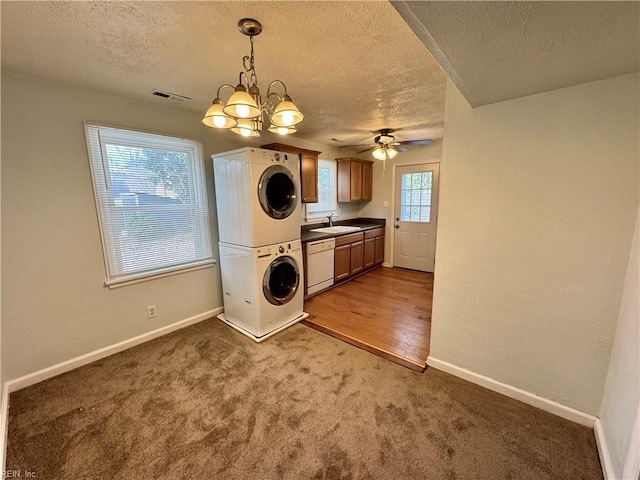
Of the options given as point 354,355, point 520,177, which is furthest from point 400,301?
point 520,177

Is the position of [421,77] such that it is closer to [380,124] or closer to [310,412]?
[380,124]

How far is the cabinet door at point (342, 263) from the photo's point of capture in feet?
13.2

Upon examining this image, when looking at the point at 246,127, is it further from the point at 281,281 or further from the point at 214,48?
the point at 281,281

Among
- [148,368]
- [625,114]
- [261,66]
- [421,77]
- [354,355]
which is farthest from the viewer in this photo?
[354,355]

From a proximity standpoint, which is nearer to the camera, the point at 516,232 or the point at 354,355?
the point at 516,232

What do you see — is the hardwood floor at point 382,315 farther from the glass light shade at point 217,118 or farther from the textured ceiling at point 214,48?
the textured ceiling at point 214,48

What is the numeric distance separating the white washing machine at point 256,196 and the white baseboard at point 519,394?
1873 mm

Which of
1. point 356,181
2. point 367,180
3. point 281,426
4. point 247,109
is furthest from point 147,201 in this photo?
point 367,180

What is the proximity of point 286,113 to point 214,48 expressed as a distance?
0.63 meters

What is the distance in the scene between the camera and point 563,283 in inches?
61.7

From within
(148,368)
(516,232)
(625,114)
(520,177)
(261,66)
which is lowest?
(148,368)

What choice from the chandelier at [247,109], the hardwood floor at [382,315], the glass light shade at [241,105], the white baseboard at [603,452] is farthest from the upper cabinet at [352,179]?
the white baseboard at [603,452]

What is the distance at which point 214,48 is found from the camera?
5.16 ft

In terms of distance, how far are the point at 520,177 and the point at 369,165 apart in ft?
12.0
